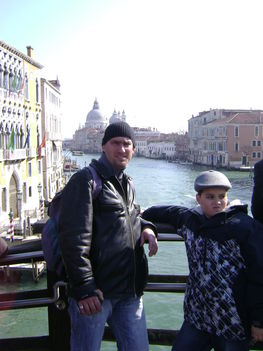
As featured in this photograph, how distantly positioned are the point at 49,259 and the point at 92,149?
8174 centimetres

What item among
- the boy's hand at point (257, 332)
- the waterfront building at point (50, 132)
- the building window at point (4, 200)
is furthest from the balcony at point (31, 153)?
the boy's hand at point (257, 332)

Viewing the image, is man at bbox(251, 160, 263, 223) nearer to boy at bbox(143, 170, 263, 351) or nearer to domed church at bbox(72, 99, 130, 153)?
boy at bbox(143, 170, 263, 351)

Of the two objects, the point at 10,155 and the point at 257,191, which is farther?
the point at 10,155

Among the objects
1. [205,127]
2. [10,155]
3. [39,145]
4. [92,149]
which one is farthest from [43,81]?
[92,149]

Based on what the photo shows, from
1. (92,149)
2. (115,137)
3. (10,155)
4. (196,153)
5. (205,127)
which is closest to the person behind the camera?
(115,137)

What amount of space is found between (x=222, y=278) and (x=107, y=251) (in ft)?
1.04

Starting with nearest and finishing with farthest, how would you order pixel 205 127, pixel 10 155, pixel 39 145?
pixel 10 155 → pixel 39 145 → pixel 205 127

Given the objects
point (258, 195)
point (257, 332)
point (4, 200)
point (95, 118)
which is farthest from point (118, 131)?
point (95, 118)

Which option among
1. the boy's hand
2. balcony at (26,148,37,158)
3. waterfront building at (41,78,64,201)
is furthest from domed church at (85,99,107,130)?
the boy's hand

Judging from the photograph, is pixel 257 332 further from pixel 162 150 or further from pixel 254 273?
pixel 162 150

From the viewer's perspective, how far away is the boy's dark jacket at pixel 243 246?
111 centimetres

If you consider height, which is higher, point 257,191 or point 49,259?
point 257,191

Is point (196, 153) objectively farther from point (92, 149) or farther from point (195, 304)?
point (195, 304)

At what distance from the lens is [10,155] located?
38.5ft
